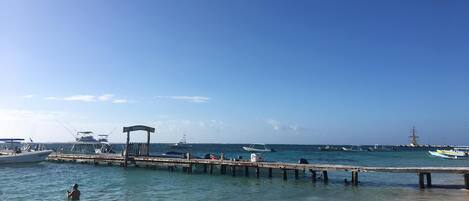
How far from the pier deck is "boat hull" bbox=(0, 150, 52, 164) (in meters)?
3.78

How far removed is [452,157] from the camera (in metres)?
94.2

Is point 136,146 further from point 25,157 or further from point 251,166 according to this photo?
point 251,166

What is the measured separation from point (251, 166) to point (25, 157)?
33.7m

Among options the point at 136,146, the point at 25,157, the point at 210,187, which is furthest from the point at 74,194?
the point at 25,157

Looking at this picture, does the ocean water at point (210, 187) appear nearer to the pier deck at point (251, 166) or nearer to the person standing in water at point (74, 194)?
the pier deck at point (251, 166)

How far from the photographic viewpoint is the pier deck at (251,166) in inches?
1410

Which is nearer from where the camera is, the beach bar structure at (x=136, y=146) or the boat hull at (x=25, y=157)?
the beach bar structure at (x=136, y=146)

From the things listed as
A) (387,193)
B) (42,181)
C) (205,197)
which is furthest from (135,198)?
(387,193)

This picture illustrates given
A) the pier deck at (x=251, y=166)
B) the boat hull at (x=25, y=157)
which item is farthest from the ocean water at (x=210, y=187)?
the boat hull at (x=25, y=157)

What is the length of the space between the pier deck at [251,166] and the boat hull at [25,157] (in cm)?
378

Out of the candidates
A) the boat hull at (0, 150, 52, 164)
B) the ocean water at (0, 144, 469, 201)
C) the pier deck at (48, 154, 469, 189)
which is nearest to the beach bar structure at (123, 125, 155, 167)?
the pier deck at (48, 154, 469, 189)

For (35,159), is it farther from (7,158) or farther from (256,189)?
(256,189)

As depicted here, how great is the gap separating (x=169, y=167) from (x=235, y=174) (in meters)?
9.84

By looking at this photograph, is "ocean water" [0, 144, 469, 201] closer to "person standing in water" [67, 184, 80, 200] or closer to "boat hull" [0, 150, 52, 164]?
"person standing in water" [67, 184, 80, 200]
